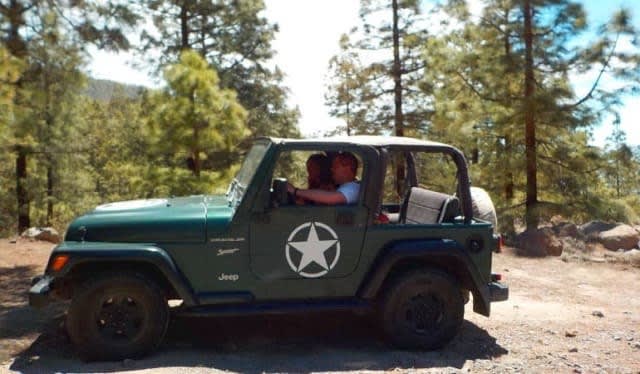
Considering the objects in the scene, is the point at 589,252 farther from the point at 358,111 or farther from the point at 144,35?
the point at 144,35

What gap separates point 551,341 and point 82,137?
941 inches

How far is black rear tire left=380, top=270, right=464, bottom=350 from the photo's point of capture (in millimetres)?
5160

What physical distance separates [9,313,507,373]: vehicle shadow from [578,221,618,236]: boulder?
8.07m

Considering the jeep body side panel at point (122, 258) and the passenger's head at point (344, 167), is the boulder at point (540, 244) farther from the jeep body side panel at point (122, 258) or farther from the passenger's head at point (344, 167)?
the jeep body side panel at point (122, 258)

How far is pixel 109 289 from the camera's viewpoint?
468 cm

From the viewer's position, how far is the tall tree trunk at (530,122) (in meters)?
13.7

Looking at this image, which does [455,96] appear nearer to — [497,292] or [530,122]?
[530,122]

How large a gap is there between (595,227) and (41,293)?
11.9m

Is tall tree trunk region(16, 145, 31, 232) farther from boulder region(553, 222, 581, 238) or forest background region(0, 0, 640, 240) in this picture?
boulder region(553, 222, 581, 238)

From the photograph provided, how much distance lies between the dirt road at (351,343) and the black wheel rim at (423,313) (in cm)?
24

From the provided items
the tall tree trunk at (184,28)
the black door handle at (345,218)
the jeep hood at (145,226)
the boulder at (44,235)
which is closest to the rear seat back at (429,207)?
the black door handle at (345,218)

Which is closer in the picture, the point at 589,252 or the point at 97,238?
the point at 97,238

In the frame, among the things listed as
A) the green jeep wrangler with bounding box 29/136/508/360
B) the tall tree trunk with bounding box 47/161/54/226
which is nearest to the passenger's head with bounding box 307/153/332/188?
the green jeep wrangler with bounding box 29/136/508/360

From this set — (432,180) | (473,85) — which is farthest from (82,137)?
Result: (473,85)
